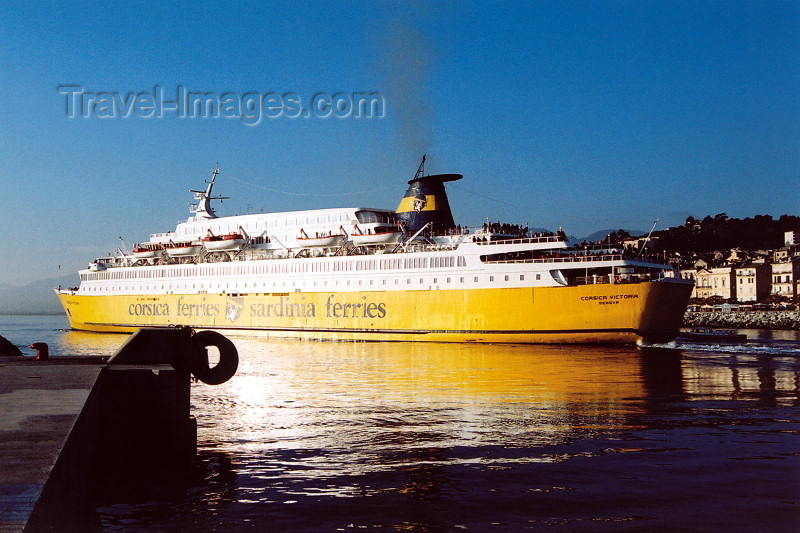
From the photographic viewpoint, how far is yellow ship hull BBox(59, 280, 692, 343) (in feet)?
98.8

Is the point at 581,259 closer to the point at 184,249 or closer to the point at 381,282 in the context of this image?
the point at 381,282

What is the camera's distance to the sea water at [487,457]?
6.95 meters

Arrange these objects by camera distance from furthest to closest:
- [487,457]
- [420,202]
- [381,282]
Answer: [420,202], [381,282], [487,457]

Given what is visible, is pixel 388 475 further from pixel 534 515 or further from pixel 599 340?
pixel 599 340

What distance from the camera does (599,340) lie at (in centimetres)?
3050

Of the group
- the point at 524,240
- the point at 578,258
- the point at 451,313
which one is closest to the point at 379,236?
the point at 451,313

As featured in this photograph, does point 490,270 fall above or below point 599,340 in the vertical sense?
above

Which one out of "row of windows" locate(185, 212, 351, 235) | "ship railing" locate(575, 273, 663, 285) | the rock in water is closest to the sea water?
the rock in water

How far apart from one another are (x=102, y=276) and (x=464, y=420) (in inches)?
1805

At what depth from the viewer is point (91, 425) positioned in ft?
27.3

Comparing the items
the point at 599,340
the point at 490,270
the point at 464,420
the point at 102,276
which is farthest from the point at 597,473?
the point at 102,276

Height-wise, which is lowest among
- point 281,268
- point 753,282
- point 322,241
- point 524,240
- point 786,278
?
point 753,282

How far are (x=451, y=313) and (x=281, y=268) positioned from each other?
12113 mm

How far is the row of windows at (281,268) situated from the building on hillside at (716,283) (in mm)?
63294
